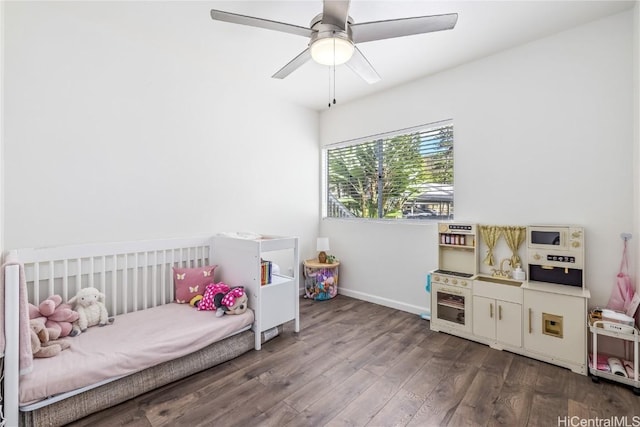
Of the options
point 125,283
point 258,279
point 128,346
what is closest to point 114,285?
point 125,283

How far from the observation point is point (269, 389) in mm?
1938

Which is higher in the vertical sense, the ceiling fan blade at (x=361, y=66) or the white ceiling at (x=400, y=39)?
the white ceiling at (x=400, y=39)

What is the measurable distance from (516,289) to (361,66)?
223cm

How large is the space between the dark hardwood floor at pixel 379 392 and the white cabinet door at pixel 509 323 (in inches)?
5.7

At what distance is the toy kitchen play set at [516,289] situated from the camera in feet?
7.11

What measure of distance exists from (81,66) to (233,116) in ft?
4.48

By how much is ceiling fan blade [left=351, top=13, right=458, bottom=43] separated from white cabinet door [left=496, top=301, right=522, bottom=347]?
7.22 feet

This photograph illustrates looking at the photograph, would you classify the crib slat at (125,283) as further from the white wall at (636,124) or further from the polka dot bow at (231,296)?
the white wall at (636,124)

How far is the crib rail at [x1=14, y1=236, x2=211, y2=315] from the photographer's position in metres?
2.13

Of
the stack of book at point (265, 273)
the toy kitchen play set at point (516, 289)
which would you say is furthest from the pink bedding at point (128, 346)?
the toy kitchen play set at point (516, 289)

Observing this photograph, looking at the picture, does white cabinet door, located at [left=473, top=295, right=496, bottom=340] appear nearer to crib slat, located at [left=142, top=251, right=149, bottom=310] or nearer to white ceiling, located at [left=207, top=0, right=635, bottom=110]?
white ceiling, located at [left=207, top=0, right=635, bottom=110]

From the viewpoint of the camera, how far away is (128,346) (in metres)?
1.83

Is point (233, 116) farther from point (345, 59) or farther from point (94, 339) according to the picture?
point (94, 339)

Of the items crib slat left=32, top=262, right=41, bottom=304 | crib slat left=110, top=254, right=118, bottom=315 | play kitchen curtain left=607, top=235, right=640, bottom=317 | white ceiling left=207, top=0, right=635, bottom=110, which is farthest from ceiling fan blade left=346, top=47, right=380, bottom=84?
crib slat left=32, top=262, right=41, bottom=304
